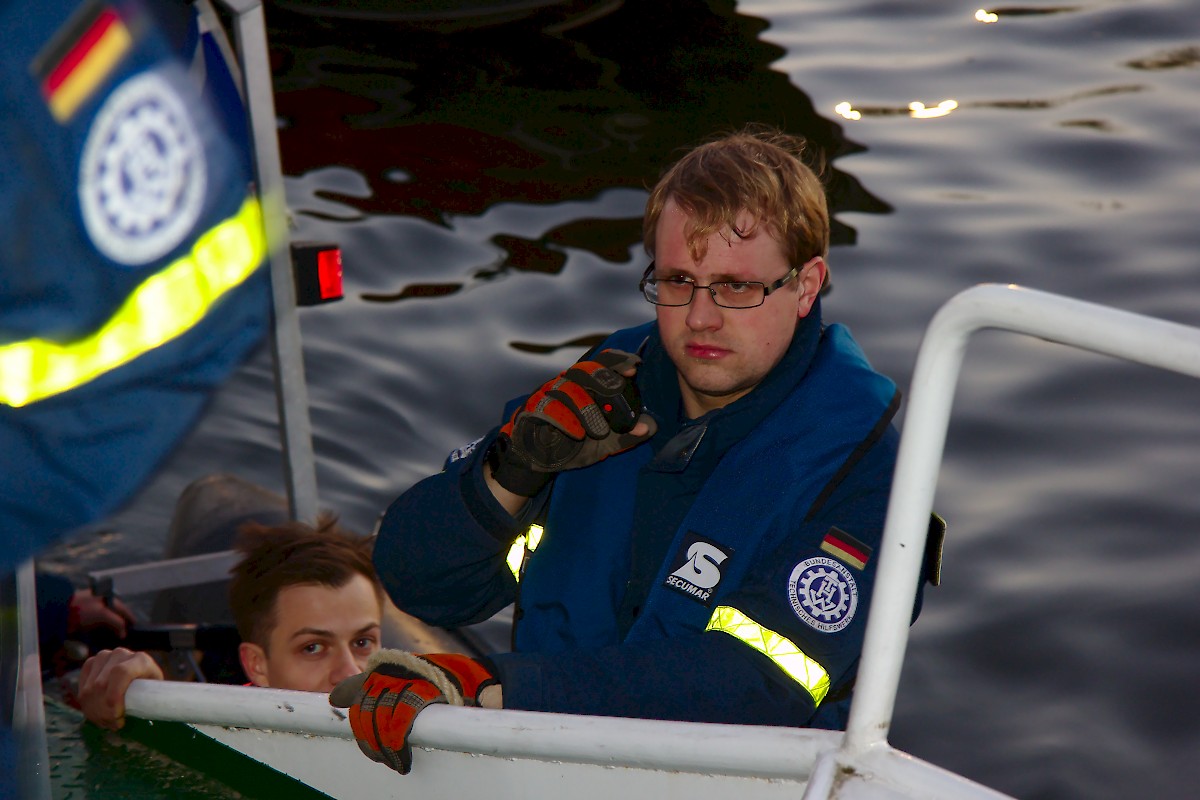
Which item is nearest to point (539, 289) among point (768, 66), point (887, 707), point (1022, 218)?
point (1022, 218)

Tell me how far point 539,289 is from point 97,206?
14.4 ft

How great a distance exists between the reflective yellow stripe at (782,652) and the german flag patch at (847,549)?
0.13m

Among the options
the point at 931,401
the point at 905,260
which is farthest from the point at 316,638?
the point at 905,260

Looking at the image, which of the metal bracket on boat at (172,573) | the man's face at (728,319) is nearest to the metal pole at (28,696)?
the man's face at (728,319)

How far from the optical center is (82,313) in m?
2.23

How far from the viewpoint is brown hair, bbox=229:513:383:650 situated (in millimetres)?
2865

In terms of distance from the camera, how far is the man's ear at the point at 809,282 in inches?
80.2

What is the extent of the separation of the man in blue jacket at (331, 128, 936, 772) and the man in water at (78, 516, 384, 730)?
64cm

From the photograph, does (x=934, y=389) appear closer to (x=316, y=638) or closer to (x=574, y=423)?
(x=574, y=423)

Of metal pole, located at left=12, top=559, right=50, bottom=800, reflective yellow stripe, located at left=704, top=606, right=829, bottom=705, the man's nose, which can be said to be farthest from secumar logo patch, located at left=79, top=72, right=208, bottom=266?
reflective yellow stripe, located at left=704, top=606, right=829, bottom=705

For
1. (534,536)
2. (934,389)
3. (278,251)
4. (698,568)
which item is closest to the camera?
(934,389)

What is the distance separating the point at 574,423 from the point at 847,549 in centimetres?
41

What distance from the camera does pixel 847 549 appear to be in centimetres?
184

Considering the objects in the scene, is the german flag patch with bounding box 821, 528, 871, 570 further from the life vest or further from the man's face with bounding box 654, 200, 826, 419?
the man's face with bounding box 654, 200, 826, 419
